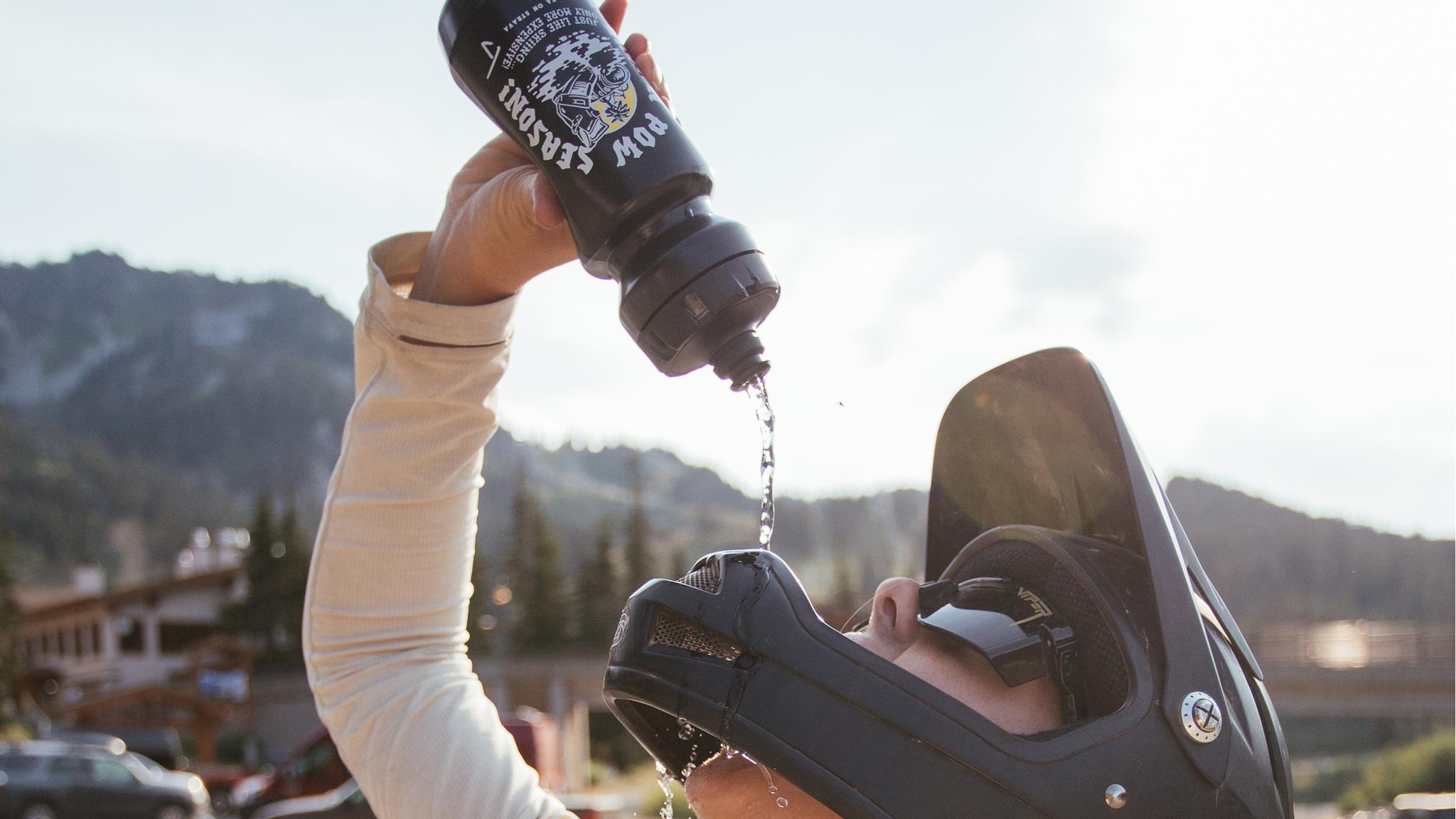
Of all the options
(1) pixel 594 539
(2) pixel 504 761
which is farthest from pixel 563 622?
(2) pixel 504 761

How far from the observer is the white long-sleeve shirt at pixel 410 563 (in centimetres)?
154

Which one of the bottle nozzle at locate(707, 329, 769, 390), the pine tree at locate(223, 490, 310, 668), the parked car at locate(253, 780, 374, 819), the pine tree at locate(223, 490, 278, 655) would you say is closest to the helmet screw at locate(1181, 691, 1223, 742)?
the bottle nozzle at locate(707, 329, 769, 390)

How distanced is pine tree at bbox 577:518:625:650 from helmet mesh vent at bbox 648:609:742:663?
54383mm

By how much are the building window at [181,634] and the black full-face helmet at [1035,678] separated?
62.4 m

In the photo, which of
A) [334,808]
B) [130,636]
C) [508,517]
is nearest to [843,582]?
[130,636]

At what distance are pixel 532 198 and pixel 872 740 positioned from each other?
0.70 meters

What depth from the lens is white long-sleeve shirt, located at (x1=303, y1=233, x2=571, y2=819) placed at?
154 centimetres

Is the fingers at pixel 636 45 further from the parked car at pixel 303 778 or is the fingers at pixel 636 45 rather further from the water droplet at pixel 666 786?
the parked car at pixel 303 778

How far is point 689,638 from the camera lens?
1.19 m

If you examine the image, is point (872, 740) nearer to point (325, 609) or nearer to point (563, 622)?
point (325, 609)

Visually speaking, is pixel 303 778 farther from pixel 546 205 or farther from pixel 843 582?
pixel 843 582

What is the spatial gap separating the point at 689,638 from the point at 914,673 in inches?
10.2

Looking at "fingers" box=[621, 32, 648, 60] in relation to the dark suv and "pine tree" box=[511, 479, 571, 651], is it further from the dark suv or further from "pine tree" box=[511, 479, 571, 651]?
"pine tree" box=[511, 479, 571, 651]

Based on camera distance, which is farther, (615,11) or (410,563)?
(410,563)
